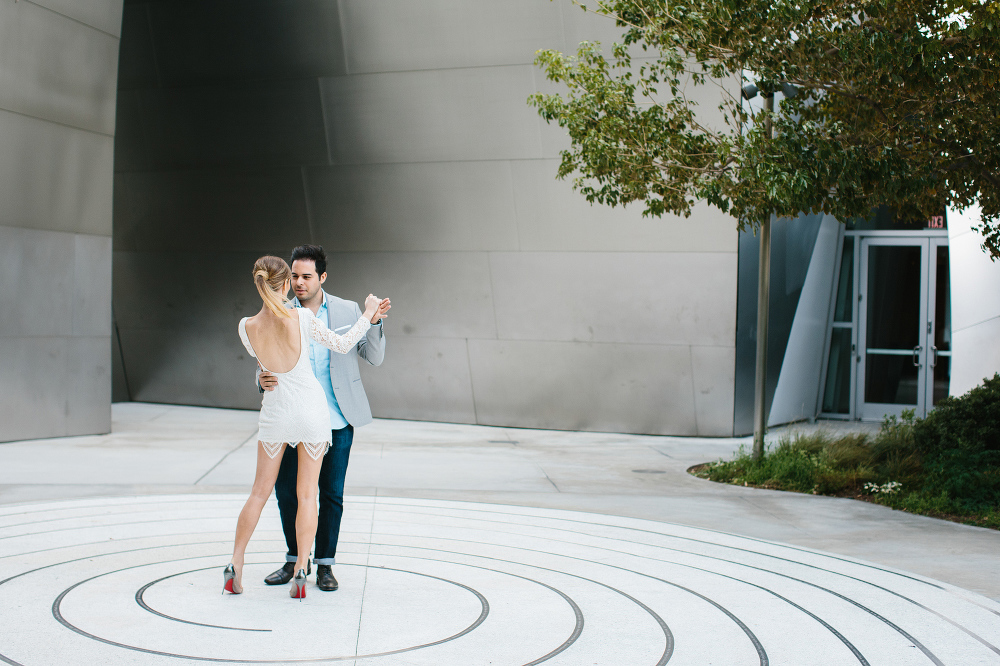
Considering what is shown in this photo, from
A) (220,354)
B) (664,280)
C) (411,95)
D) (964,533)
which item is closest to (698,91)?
(664,280)

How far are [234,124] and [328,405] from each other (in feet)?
41.1

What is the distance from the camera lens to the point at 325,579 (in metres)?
5.73

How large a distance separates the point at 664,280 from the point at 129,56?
34.9ft

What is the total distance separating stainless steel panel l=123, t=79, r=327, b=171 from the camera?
16344 millimetres

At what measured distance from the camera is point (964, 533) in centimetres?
827

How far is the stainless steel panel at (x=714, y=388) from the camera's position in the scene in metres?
15.4

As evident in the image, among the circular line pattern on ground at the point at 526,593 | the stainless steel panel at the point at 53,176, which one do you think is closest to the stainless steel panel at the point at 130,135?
the stainless steel panel at the point at 53,176

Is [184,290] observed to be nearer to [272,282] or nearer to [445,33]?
[445,33]

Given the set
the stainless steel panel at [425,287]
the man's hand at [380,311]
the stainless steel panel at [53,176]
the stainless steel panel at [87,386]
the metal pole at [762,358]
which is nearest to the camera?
the man's hand at [380,311]

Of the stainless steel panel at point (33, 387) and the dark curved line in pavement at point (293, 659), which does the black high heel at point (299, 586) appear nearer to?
the dark curved line in pavement at point (293, 659)

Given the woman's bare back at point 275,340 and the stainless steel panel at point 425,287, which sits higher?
the stainless steel panel at point 425,287

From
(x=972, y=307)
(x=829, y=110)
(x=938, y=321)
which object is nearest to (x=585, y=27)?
(x=829, y=110)

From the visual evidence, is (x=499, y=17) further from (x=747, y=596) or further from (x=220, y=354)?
(x=747, y=596)

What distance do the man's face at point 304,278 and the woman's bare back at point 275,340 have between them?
0.98 ft
